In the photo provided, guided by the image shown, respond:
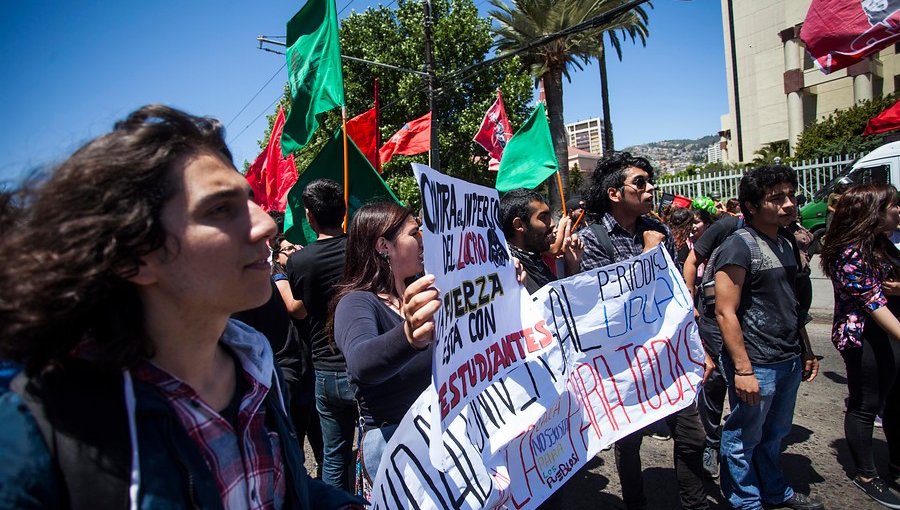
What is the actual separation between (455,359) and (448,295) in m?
0.21

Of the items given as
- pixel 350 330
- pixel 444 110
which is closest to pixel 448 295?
pixel 350 330

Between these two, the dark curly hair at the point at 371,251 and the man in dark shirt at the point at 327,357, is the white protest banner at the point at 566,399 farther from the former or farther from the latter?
Result: the man in dark shirt at the point at 327,357

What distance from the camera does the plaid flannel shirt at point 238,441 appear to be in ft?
3.78

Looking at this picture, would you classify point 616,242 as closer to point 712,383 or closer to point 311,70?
point 712,383

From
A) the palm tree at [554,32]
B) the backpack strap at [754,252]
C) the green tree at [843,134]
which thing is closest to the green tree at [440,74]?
the palm tree at [554,32]

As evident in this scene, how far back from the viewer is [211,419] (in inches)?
46.9

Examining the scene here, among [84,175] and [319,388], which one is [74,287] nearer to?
[84,175]

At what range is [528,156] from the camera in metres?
5.05

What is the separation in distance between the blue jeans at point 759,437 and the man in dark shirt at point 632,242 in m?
0.18

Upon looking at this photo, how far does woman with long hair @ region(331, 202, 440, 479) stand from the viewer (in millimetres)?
1678

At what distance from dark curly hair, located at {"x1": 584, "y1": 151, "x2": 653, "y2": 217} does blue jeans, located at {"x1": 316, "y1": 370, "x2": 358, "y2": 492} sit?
5.97ft

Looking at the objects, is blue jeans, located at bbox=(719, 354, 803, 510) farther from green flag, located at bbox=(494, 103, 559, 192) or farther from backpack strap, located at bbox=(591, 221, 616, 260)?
green flag, located at bbox=(494, 103, 559, 192)

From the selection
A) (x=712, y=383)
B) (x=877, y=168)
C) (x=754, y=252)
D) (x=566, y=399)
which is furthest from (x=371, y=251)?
(x=877, y=168)

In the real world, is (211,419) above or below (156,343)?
below
